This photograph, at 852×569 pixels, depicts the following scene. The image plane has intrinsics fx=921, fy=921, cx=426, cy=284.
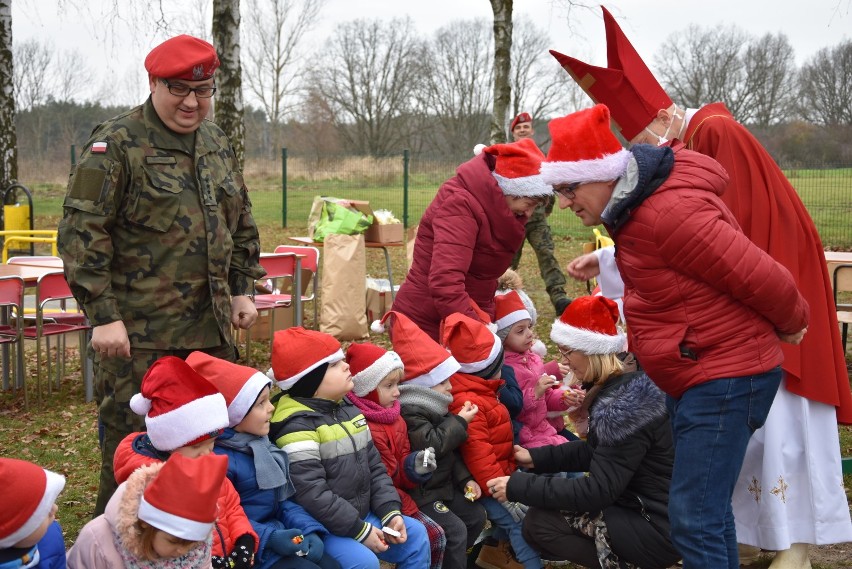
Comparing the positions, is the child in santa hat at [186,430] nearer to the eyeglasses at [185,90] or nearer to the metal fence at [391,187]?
the eyeglasses at [185,90]

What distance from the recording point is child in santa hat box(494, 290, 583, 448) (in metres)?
4.60

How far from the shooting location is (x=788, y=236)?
3771 millimetres

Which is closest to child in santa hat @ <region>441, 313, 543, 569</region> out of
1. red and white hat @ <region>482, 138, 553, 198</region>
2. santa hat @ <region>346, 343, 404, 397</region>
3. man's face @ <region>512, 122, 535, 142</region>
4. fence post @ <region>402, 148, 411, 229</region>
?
santa hat @ <region>346, 343, 404, 397</region>

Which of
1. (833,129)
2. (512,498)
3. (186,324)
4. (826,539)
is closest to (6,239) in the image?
(186,324)

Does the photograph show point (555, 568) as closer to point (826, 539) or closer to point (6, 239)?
point (826, 539)

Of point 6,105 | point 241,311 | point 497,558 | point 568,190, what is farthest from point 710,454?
point 6,105

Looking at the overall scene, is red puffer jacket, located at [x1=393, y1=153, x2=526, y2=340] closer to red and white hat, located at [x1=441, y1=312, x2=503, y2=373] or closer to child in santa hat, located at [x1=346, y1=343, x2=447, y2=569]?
red and white hat, located at [x1=441, y1=312, x2=503, y2=373]

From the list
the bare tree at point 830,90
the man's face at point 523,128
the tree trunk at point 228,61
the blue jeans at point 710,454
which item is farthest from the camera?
the bare tree at point 830,90

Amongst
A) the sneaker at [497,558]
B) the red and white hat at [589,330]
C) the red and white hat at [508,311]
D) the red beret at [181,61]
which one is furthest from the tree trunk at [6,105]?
the red and white hat at [589,330]

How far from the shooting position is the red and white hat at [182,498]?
2496 millimetres

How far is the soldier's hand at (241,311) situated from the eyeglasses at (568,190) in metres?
1.44

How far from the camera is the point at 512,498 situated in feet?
12.4

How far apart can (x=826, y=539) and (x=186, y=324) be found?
2.78 metres

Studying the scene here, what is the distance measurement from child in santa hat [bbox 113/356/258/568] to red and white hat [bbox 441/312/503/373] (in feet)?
4.61
